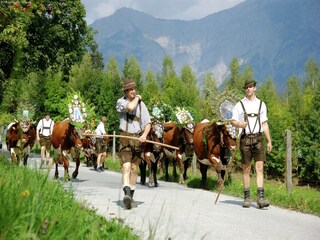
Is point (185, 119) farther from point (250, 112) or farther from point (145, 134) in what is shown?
point (145, 134)

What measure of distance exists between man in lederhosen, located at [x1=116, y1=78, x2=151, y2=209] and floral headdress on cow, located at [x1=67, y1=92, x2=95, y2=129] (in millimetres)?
4072

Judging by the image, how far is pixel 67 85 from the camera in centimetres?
3319

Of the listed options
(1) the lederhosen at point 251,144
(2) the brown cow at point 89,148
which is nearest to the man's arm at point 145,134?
(1) the lederhosen at point 251,144

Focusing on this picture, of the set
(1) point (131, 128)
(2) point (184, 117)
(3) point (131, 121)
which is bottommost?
(1) point (131, 128)

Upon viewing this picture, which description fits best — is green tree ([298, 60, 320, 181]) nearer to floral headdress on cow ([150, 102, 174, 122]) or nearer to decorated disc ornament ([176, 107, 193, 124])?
floral headdress on cow ([150, 102, 174, 122])

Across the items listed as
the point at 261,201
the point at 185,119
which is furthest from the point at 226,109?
the point at 185,119

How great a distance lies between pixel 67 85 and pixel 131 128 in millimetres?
25278

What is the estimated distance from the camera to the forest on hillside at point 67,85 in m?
6.72

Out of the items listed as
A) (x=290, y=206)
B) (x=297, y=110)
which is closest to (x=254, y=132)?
(x=290, y=206)

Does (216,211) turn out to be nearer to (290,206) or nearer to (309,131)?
(290,206)

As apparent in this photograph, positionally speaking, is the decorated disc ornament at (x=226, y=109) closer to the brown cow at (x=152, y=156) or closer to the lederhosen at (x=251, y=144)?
the lederhosen at (x=251, y=144)

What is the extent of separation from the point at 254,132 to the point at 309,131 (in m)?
44.2

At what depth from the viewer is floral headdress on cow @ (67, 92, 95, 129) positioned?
41.5 ft

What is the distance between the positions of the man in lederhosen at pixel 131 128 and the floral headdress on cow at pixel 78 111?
407cm
